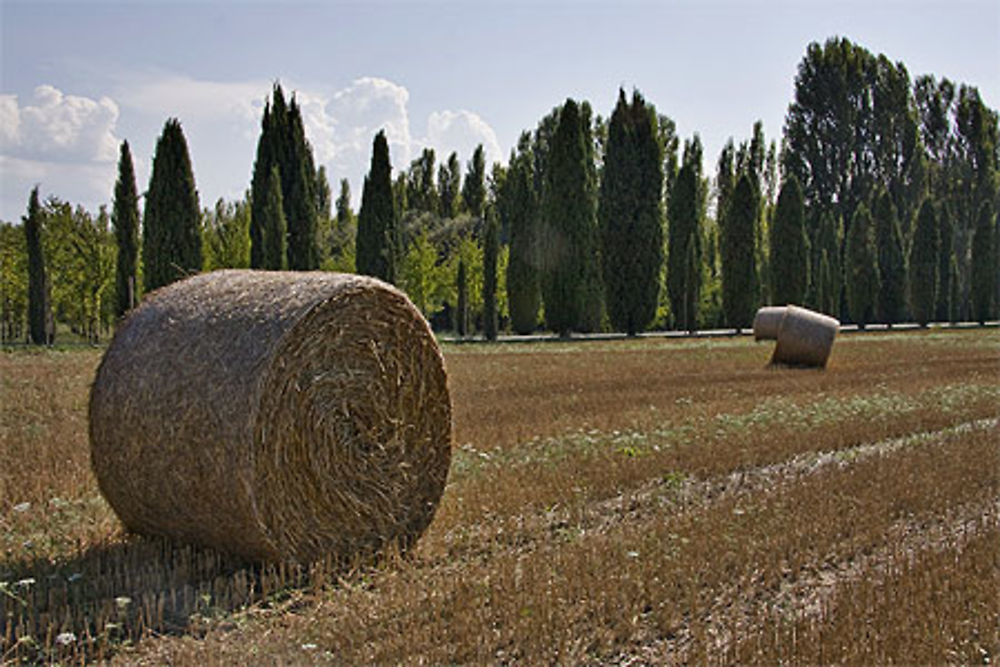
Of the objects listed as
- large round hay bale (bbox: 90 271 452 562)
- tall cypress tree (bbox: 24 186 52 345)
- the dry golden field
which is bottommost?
the dry golden field

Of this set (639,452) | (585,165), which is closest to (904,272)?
(585,165)

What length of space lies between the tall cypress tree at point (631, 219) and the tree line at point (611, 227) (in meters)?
0.09

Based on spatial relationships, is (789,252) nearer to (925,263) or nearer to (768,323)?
(925,263)

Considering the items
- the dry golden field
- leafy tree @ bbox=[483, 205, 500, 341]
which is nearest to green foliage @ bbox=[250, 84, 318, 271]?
leafy tree @ bbox=[483, 205, 500, 341]

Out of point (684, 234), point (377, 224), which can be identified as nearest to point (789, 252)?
point (684, 234)

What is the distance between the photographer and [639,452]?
9.20 m

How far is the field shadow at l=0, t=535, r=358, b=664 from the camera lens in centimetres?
436

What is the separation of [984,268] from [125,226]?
46.0m

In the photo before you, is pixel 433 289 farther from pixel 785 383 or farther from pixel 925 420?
pixel 925 420

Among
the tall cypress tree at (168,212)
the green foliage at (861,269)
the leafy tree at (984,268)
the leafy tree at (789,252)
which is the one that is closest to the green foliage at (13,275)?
the tall cypress tree at (168,212)

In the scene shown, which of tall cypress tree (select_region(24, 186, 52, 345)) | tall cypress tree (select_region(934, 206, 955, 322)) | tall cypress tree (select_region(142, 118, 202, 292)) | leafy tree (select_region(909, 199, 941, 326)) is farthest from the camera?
tall cypress tree (select_region(934, 206, 955, 322))

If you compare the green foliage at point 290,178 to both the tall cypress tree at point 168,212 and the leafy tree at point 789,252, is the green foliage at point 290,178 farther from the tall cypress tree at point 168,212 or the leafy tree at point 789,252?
the leafy tree at point 789,252

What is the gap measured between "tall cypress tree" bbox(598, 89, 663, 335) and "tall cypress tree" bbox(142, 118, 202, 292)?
18910mm

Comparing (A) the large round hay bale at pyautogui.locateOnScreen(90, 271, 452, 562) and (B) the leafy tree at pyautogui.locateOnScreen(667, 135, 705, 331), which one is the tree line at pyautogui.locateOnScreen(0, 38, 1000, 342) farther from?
(A) the large round hay bale at pyautogui.locateOnScreen(90, 271, 452, 562)
